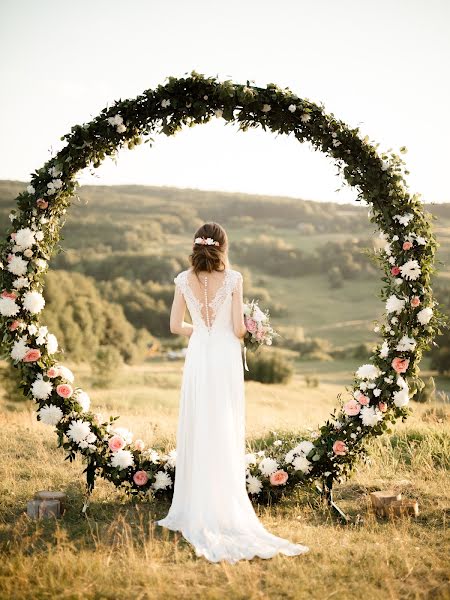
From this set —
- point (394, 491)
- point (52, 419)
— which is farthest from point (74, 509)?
point (394, 491)

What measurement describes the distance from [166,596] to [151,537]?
0.99m

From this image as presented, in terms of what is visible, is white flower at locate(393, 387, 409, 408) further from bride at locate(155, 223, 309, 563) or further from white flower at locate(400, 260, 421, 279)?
bride at locate(155, 223, 309, 563)

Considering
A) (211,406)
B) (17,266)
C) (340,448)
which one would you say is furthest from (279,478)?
(17,266)

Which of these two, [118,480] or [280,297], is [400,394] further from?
[280,297]

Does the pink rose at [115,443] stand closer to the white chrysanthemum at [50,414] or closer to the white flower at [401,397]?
the white chrysanthemum at [50,414]

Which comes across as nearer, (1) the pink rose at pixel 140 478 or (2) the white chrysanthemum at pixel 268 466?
(1) the pink rose at pixel 140 478

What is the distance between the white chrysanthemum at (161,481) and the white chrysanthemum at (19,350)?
217 cm

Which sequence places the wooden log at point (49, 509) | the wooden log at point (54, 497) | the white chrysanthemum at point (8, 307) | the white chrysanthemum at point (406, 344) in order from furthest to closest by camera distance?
1. the white chrysanthemum at point (406, 344)
2. the white chrysanthemum at point (8, 307)
3. the wooden log at point (54, 497)
4. the wooden log at point (49, 509)

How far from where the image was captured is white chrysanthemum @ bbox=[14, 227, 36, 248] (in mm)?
6758

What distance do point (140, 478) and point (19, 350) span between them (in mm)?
2101

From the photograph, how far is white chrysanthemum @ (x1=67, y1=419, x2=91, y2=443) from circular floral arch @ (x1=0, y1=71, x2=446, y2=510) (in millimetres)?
12

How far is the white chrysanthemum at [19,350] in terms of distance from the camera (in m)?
6.74

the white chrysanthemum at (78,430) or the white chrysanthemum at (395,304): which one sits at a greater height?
the white chrysanthemum at (395,304)

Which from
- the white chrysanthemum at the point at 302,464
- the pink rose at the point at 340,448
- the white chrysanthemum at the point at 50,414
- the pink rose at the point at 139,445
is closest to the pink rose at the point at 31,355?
the white chrysanthemum at the point at 50,414
